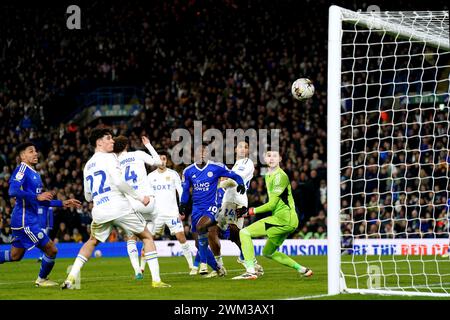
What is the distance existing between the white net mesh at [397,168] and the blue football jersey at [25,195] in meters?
4.59

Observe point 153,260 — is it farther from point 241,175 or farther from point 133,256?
point 241,175

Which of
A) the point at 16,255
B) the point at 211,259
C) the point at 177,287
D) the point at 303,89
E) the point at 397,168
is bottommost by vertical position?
the point at 177,287

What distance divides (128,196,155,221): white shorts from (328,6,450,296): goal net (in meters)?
3.15

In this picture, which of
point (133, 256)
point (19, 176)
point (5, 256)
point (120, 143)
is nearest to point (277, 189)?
point (120, 143)

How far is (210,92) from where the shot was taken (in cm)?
2842

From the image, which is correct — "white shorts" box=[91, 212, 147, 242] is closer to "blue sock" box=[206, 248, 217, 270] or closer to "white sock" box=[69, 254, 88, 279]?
"white sock" box=[69, 254, 88, 279]

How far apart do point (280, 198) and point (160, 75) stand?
62.8 ft

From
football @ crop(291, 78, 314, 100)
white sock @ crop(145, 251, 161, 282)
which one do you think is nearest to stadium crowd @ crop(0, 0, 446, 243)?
football @ crop(291, 78, 314, 100)

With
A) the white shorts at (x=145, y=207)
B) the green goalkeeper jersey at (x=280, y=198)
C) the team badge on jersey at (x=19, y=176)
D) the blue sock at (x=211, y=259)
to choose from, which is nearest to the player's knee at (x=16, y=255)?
the team badge on jersey at (x=19, y=176)

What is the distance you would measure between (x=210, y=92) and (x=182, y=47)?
3561 millimetres

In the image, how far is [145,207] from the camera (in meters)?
13.0

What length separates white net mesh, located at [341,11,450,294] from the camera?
36.1ft

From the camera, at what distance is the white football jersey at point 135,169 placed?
12562 mm
